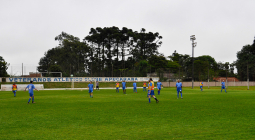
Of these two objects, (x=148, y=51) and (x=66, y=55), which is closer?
(x=66, y=55)

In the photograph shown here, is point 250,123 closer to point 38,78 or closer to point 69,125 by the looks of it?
point 69,125

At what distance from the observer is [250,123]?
9.51 metres

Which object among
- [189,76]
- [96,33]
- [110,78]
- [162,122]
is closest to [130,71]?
[110,78]

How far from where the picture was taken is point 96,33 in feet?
278

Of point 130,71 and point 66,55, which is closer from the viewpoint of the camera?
point 130,71

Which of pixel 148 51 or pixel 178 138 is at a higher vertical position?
pixel 148 51

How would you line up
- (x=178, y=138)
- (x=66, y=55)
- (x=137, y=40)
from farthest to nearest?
Answer: (x=137, y=40) → (x=66, y=55) → (x=178, y=138)

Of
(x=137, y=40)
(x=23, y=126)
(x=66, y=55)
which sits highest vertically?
(x=137, y=40)

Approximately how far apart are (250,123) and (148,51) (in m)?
83.9

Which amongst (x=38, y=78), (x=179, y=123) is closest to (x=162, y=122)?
(x=179, y=123)

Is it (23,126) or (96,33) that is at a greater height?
(96,33)

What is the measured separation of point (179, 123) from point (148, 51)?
275 feet

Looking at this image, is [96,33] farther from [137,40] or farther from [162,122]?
[162,122]

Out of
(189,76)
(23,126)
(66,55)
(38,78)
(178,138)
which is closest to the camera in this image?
(178,138)
